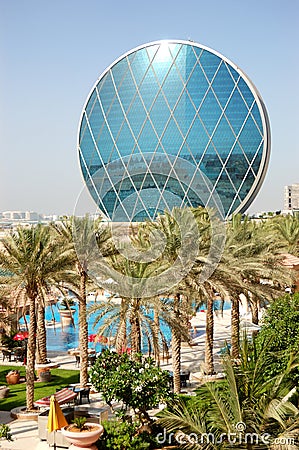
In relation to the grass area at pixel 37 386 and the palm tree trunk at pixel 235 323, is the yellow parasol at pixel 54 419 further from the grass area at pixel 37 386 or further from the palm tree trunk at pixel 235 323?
the palm tree trunk at pixel 235 323

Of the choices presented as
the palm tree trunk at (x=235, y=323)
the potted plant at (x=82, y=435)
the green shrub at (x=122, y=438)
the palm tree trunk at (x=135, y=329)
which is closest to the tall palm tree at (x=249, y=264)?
the palm tree trunk at (x=235, y=323)

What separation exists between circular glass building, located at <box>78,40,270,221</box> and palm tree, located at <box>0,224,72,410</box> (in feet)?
148

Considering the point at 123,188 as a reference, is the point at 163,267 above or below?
below

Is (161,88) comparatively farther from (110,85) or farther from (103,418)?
(103,418)

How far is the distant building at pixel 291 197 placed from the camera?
17038cm

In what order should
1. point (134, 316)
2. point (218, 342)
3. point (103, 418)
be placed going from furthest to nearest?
point (218, 342), point (134, 316), point (103, 418)

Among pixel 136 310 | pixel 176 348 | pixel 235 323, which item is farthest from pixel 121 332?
pixel 235 323

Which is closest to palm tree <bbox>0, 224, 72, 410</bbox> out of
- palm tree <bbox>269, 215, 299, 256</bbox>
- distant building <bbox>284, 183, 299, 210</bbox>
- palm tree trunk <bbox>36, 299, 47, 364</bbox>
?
palm tree trunk <bbox>36, 299, 47, 364</bbox>

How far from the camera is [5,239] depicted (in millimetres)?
16078

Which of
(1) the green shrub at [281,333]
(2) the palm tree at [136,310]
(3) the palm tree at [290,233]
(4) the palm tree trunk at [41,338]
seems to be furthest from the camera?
(3) the palm tree at [290,233]

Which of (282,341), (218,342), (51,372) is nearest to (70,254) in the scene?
(51,372)

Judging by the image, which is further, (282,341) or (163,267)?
(163,267)

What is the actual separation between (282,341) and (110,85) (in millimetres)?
60407

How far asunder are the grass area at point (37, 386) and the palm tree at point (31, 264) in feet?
3.80
